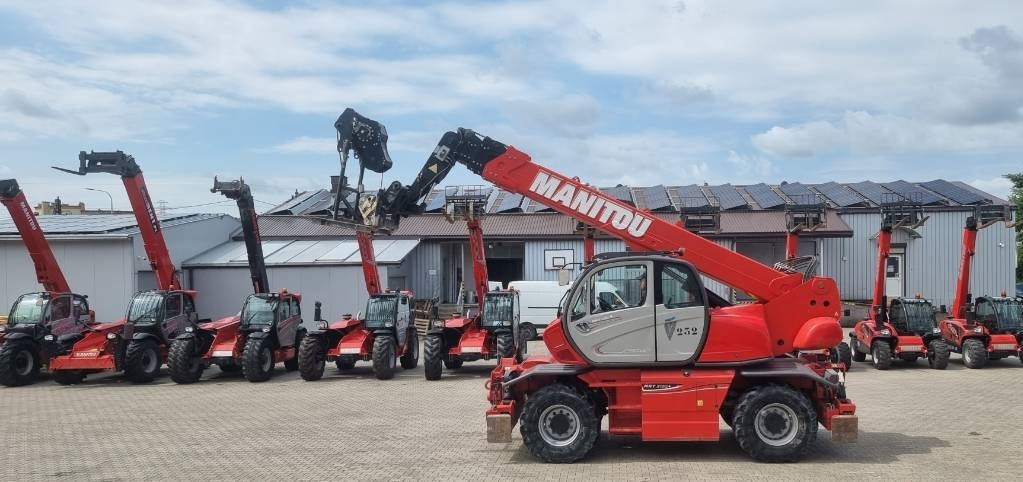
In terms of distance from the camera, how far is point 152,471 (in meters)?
10.2

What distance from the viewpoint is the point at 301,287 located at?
32219 mm

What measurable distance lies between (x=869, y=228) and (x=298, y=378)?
2563cm

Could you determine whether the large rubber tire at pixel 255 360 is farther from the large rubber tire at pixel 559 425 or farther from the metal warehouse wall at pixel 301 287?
the metal warehouse wall at pixel 301 287

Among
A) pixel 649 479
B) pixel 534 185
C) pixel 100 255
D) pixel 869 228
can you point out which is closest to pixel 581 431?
pixel 649 479

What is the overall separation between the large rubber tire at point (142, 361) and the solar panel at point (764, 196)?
1027 inches

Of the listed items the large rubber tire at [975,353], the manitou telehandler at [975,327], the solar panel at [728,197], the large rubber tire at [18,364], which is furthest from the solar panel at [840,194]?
the large rubber tire at [18,364]

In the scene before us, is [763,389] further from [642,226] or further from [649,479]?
[642,226]

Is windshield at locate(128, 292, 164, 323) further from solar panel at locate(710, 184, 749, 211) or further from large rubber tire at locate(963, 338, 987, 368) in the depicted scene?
solar panel at locate(710, 184, 749, 211)

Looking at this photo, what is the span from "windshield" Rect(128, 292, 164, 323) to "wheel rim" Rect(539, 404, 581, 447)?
45.6 ft

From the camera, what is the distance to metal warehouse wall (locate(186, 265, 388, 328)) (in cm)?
3180

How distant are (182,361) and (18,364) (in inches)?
162

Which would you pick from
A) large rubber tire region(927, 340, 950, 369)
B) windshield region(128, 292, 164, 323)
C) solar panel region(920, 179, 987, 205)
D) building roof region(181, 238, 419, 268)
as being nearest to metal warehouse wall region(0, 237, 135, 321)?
building roof region(181, 238, 419, 268)

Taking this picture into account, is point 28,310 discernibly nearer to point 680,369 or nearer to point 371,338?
point 371,338

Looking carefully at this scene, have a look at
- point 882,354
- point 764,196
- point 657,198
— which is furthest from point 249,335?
point 764,196
